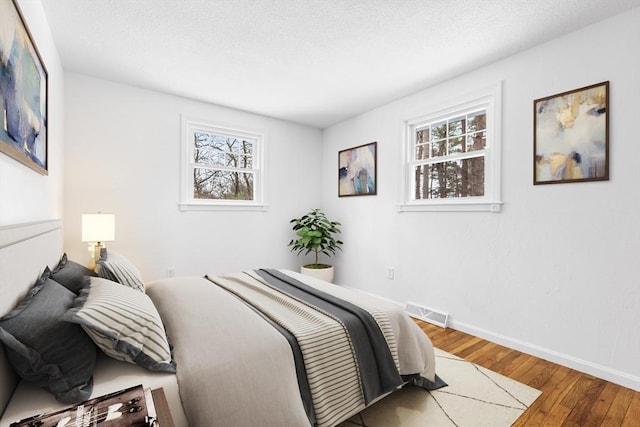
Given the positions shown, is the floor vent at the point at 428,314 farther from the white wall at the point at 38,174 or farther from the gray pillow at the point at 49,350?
the white wall at the point at 38,174

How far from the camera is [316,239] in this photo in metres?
4.19

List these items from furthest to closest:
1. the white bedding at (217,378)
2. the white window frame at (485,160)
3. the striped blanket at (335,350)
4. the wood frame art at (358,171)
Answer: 1. the wood frame art at (358,171)
2. the white window frame at (485,160)
3. the striped blanket at (335,350)
4. the white bedding at (217,378)

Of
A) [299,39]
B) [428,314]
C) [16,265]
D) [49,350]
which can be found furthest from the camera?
[428,314]

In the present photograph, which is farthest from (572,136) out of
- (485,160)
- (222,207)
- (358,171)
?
(222,207)

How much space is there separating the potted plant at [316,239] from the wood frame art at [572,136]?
2.58m

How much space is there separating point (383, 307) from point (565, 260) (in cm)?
161

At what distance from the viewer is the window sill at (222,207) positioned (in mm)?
3627

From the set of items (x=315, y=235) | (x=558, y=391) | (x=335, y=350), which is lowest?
(x=558, y=391)

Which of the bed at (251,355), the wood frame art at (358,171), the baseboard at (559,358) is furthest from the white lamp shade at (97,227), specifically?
the baseboard at (559,358)

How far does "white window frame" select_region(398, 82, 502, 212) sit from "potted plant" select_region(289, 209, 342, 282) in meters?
1.21

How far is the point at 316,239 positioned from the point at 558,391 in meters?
2.89

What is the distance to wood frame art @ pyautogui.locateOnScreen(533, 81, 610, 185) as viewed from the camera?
2121mm

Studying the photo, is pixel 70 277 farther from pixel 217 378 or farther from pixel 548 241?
pixel 548 241

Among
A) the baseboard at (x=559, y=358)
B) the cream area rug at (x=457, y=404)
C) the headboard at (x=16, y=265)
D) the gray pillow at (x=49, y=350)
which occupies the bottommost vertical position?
the cream area rug at (x=457, y=404)
